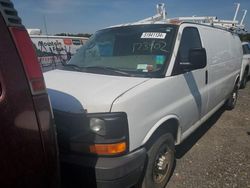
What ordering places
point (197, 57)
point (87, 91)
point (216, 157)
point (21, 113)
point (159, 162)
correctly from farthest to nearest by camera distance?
point (216, 157), point (197, 57), point (159, 162), point (87, 91), point (21, 113)

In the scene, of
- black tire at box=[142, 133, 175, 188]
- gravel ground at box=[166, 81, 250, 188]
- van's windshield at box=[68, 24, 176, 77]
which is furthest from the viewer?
gravel ground at box=[166, 81, 250, 188]

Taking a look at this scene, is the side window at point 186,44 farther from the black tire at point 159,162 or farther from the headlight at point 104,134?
the headlight at point 104,134

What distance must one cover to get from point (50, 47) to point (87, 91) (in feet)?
28.7

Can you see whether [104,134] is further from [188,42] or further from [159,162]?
[188,42]

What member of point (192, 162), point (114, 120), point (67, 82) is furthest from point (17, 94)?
point (192, 162)

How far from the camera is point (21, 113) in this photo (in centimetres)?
155

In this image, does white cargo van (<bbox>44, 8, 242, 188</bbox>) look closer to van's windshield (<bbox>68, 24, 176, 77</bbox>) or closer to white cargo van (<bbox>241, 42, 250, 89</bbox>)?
van's windshield (<bbox>68, 24, 176, 77</bbox>)

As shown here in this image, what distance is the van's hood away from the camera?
2434 millimetres

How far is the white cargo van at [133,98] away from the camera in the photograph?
95.0 inches

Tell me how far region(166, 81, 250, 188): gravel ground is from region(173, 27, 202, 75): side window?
150 cm

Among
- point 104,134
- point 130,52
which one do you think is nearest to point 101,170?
point 104,134

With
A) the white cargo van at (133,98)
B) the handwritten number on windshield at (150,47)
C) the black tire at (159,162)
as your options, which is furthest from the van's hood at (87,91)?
the black tire at (159,162)

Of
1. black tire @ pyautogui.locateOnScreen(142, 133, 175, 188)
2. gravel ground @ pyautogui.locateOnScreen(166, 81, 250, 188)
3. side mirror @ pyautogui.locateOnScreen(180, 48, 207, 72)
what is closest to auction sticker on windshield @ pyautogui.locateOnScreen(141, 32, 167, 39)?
side mirror @ pyautogui.locateOnScreen(180, 48, 207, 72)

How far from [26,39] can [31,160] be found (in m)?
0.75
